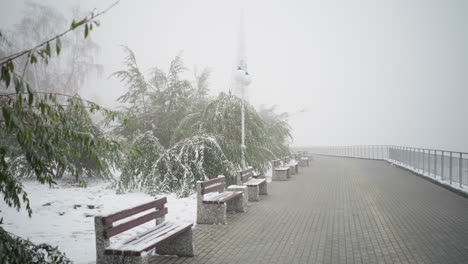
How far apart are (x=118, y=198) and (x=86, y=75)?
1366 centimetres

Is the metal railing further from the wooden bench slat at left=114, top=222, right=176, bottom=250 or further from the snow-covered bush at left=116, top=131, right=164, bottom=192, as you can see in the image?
the snow-covered bush at left=116, top=131, right=164, bottom=192

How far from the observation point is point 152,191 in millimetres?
9961

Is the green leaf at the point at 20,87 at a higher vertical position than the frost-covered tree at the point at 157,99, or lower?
lower

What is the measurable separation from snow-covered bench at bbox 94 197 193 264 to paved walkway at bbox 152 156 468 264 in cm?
22

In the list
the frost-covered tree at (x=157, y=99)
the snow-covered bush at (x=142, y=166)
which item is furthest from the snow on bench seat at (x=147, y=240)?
the frost-covered tree at (x=157, y=99)

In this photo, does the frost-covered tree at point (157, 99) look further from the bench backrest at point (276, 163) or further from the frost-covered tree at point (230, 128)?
the bench backrest at point (276, 163)

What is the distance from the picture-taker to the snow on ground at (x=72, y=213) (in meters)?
5.51

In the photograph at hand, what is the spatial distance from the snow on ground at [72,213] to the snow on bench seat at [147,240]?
43 centimetres

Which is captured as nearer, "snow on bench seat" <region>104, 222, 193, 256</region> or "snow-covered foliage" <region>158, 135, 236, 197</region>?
"snow on bench seat" <region>104, 222, 193, 256</region>

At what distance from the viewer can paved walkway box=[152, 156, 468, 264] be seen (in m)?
4.76

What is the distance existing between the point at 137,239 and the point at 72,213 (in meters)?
4.41

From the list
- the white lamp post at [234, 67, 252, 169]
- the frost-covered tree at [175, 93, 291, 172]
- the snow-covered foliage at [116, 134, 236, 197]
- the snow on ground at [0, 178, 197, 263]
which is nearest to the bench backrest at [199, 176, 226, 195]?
the snow on ground at [0, 178, 197, 263]

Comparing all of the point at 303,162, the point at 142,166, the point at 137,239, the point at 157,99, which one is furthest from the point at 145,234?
the point at 303,162

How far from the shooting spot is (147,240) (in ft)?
13.3
